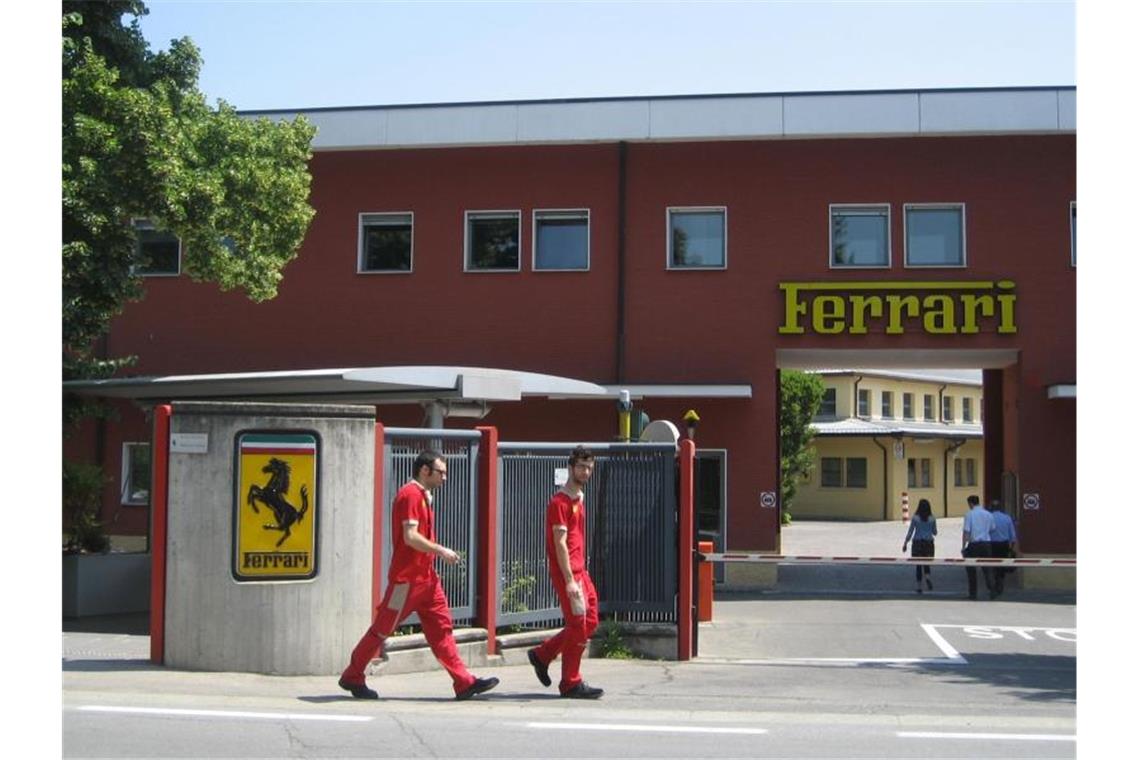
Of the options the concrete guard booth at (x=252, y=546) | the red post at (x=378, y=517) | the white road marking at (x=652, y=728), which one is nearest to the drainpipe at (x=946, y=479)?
the red post at (x=378, y=517)

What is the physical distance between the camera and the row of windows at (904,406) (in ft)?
187

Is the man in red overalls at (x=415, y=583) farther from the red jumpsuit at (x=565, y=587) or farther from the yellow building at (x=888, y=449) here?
the yellow building at (x=888, y=449)

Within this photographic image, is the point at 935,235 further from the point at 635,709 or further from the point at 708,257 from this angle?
the point at 635,709

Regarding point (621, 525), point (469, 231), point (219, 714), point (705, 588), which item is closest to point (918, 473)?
point (469, 231)

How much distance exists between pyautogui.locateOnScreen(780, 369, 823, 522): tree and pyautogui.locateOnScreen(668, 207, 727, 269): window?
814 inches

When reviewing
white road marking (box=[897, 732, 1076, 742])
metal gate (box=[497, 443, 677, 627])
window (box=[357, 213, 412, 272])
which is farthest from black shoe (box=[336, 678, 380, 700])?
window (box=[357, 213, 412, 272])

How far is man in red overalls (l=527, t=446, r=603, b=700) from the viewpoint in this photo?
32.1 ft

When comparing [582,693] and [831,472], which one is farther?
[831,472]

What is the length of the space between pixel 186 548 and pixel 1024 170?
57.3 ft

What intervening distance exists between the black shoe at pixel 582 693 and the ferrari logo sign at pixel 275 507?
7.45 feet

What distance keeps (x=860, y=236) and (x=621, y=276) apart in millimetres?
4247

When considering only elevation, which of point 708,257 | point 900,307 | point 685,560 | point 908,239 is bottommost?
point 685,560

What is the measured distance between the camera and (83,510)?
55.2 feet
